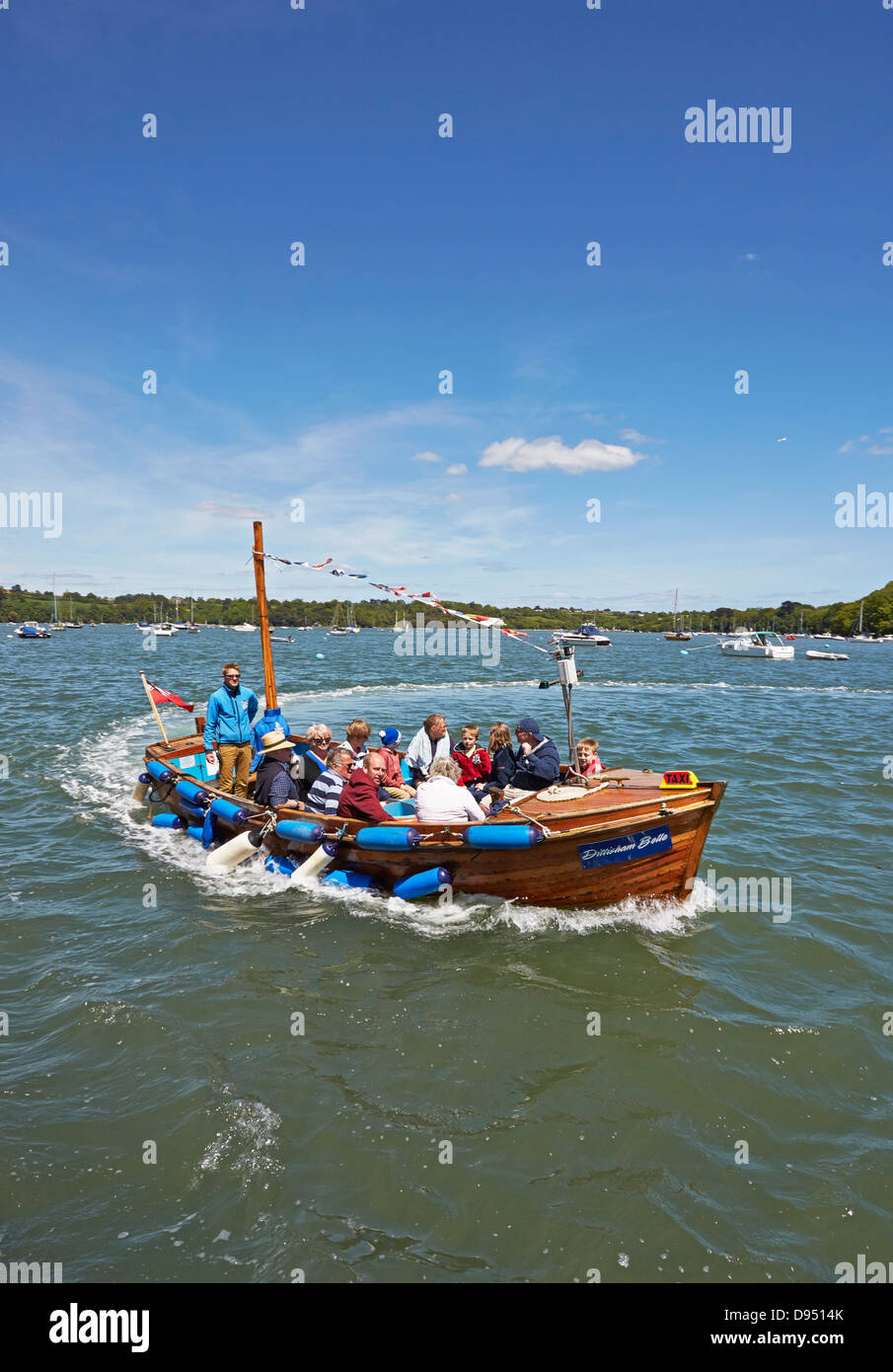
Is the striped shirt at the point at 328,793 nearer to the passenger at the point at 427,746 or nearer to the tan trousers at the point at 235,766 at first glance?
the passenger at the point at 427,746

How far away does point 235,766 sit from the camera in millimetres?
12141

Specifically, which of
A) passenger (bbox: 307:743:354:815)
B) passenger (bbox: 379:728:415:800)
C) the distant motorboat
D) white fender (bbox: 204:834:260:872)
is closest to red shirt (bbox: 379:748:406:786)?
passenger (bbox: 379:728:415:800)

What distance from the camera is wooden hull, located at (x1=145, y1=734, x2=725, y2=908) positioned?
301 inches

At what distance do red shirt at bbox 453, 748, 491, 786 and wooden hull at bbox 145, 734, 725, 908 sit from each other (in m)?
2.19

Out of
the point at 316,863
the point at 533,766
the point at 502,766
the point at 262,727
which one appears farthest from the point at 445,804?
the point at 262,727

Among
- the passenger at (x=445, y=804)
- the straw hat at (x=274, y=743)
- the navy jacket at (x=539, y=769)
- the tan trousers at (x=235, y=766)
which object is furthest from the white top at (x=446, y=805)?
the tan trousers at (x=235, y=766)

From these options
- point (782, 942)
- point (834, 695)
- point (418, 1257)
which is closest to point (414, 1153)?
point (418, 1257)

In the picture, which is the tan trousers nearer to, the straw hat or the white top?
the straw hat

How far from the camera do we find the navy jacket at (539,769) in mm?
9273

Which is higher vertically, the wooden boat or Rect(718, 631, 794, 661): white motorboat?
Rect(718, 631, 794, 661): white motorboat

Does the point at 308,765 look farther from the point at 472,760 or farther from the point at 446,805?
the point at 446,805

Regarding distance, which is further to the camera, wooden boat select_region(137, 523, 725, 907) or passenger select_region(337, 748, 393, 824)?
passenger select_region(337, 748, 393, 824)

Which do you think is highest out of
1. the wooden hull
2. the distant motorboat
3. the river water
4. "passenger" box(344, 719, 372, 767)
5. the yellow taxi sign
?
the distant motorboat
